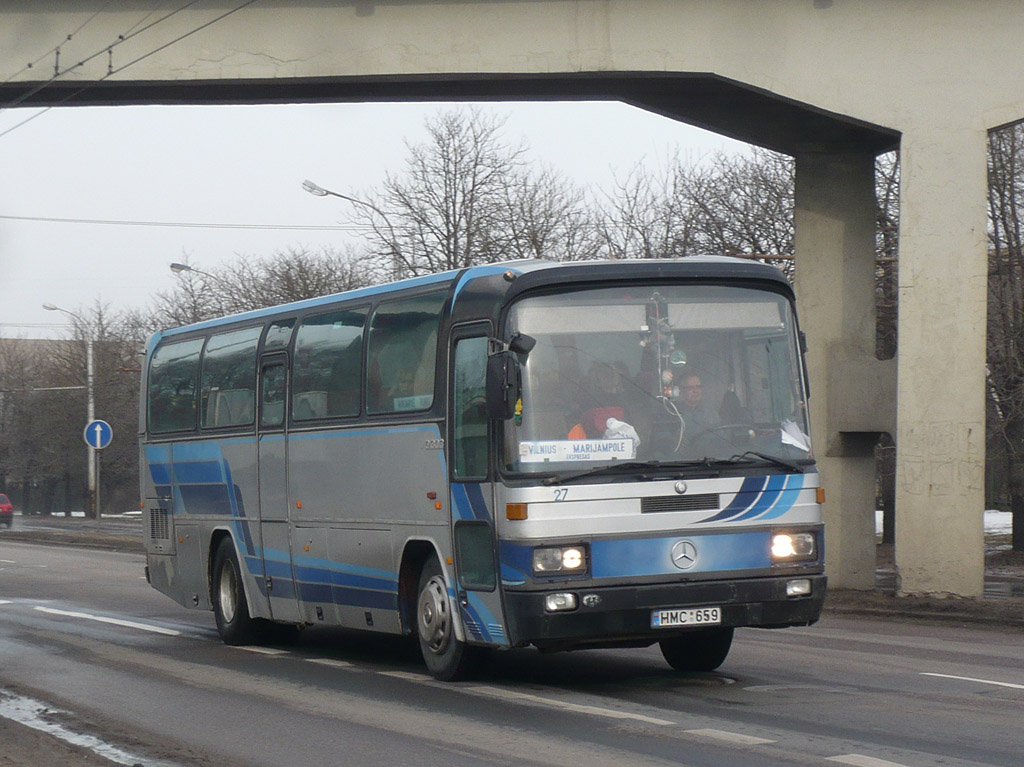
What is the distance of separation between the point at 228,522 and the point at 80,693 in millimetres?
4138

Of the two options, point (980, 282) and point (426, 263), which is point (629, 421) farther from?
point (426, 263)

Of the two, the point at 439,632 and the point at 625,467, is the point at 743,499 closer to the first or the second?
the point at 625,467

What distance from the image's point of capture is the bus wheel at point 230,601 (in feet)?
48.8

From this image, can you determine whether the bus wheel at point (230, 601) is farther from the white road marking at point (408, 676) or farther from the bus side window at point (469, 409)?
the bus side window at point (469, 409)

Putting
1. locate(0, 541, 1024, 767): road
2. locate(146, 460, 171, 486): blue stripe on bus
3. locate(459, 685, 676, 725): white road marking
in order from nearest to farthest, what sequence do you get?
locate(0, 541, 1024, 767): road → locate(459, 685, 676, 725): white road marking → locate(146, 460, 171, 486): blue stripe on bus

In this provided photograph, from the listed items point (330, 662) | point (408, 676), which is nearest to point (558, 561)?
point (408, 676)

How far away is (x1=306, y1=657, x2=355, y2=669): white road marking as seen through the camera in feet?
41.6

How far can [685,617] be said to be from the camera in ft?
32.5

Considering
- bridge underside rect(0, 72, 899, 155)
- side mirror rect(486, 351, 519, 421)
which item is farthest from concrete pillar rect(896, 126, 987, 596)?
side mirror rect(486, 351, 519, 421)

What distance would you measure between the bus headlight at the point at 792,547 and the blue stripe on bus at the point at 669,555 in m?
0.06

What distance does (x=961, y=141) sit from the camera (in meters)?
18.4

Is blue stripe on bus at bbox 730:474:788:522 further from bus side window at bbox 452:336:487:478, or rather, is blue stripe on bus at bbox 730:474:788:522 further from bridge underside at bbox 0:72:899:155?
bridge underside at bbox 0:72:899:155

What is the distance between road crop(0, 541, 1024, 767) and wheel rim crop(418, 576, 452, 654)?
32 cm

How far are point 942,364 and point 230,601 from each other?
8896 millimetres
